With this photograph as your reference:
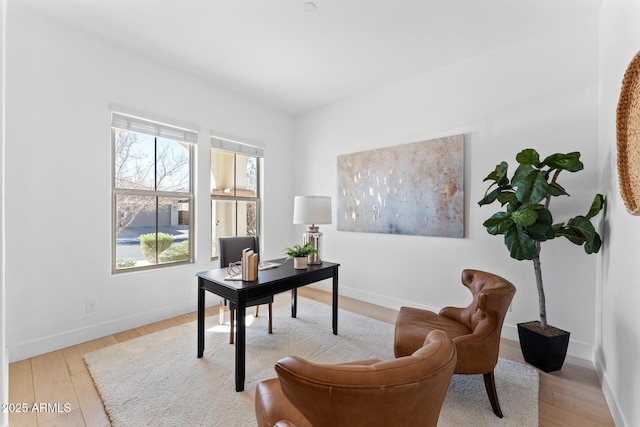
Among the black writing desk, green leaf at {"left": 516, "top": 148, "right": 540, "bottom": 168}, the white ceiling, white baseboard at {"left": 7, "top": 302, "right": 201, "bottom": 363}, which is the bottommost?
white baseboard at {"left": 7, "top": 302, "right": 201, "bottom": 363}

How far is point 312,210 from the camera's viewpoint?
112 inches

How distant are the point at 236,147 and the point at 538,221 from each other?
350cm

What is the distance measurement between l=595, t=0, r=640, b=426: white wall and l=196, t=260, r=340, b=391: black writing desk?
1973 mm

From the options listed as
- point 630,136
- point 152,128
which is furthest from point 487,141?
point 152,128

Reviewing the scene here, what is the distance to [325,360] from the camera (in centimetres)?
235

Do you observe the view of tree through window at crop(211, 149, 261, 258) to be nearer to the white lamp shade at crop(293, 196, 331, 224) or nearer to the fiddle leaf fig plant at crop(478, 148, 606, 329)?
the white lamp shade at crop(293, 196, 331, 224)

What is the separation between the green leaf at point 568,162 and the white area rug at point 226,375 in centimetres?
157

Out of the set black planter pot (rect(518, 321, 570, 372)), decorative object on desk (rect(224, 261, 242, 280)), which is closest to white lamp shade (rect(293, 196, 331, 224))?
decorative object on desk (rect(224, 261, 242, 280))

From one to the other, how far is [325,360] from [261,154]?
3.04m

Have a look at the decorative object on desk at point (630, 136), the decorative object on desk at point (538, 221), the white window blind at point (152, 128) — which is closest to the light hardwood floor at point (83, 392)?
the decorative object on desk at point (538, 221)

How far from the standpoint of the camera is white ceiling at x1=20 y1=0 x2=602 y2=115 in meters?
2.31

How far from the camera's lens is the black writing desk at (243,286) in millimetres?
1953

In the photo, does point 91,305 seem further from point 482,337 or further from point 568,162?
point 568,162

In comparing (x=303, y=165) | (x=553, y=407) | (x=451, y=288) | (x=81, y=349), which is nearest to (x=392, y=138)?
(x=303, y=165)
